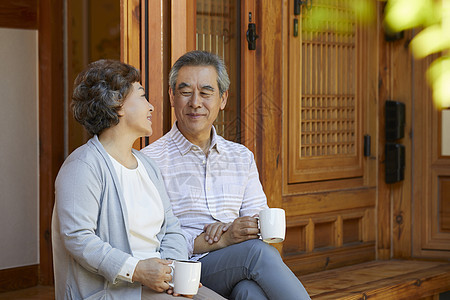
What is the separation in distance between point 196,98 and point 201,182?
1.00 feet

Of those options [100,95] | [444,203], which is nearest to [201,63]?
[100,95]

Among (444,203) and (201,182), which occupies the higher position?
(201,182)

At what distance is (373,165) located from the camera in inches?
163

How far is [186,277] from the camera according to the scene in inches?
76.6

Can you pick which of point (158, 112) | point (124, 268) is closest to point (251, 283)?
point (124, 268)

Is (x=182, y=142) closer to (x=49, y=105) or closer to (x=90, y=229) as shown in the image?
(x=90, y=229)

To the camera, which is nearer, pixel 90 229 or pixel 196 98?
pixel 90 229

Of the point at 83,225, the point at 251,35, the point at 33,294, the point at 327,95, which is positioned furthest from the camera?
the point at 327,95

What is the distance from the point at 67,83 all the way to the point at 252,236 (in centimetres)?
175

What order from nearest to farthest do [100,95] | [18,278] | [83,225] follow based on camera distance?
1. [83,225]
2. [100,95]
3. [18,278]

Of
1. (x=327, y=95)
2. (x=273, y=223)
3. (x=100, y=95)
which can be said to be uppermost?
(x=327, y=95)

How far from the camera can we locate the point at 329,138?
3.94m

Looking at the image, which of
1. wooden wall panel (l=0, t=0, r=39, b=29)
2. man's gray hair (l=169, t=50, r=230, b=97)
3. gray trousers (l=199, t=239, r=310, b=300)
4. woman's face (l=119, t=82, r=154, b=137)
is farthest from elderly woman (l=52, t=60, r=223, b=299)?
wooden wall panel (l=0, t=0, r=39, b=29)

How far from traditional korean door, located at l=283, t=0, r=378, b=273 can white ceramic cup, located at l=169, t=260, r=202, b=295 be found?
1727 mm
